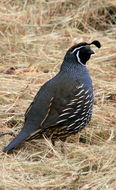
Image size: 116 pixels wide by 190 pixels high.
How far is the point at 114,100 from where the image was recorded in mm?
6141

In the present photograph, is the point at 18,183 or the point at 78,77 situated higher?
the point at 78,77

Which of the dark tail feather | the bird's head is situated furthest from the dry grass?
the bird's head

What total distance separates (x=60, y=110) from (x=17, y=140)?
0.44 metres

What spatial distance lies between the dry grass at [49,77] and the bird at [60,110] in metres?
0.13

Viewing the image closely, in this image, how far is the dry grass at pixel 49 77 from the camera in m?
4.46

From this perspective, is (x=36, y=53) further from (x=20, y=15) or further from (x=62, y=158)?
(x=62, y=158)

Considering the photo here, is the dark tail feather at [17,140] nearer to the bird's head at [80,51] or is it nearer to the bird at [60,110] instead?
the bird at [60,110]

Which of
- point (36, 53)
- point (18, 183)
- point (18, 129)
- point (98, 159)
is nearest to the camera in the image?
point (18, 183)

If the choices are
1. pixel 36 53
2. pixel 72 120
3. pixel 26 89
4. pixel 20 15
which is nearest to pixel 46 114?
pixel 72 120

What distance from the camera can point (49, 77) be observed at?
21.9 ft

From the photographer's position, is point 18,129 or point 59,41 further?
point 59,41

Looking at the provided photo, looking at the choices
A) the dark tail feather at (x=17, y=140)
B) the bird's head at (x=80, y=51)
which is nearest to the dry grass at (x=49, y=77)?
the dark tail feather at (x=17, y=140)

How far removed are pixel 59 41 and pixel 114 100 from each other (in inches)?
74.1

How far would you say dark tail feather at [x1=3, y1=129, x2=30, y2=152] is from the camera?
15.9 ft
